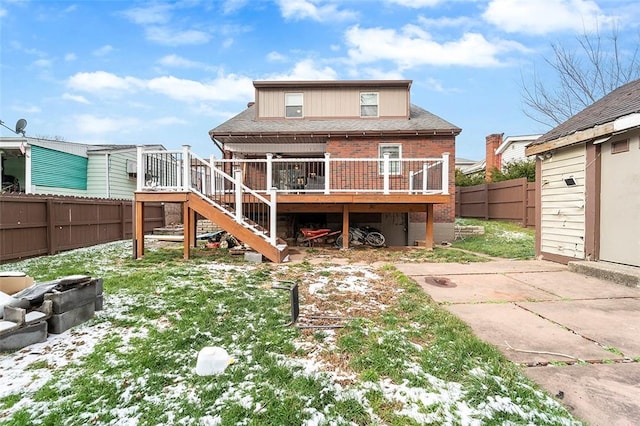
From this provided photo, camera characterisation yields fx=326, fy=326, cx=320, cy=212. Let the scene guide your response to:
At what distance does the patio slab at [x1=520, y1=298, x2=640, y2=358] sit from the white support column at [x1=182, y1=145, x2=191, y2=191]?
648 centimetres

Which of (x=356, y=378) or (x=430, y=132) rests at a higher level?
(x=430, y=132)

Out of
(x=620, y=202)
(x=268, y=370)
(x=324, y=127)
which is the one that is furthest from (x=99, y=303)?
(x=324, y=127)

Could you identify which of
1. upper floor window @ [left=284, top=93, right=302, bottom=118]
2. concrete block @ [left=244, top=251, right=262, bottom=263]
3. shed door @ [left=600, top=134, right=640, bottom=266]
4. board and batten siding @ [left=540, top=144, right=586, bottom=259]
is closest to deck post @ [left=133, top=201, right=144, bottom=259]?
concrete block @ [left=244, top=251, right=262, bottom=263]

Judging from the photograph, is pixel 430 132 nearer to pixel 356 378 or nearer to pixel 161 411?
pixel 356 378

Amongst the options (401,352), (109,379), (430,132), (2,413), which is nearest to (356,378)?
(401,352)

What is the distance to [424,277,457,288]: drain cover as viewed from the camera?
15.8ft

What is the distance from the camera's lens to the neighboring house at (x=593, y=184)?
507cm

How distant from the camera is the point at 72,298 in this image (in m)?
3.25

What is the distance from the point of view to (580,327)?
3.14 metres

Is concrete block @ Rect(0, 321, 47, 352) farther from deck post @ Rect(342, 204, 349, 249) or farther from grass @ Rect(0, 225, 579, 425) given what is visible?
deck post @ Rect(342, 204, 349, 249)

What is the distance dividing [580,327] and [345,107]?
10.7 meters

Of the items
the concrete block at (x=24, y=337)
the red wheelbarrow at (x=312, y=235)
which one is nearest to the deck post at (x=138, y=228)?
the red wheelbarrow at (x=312, y=235)

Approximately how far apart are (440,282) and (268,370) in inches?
135

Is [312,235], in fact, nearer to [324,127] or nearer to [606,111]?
[324,127]
